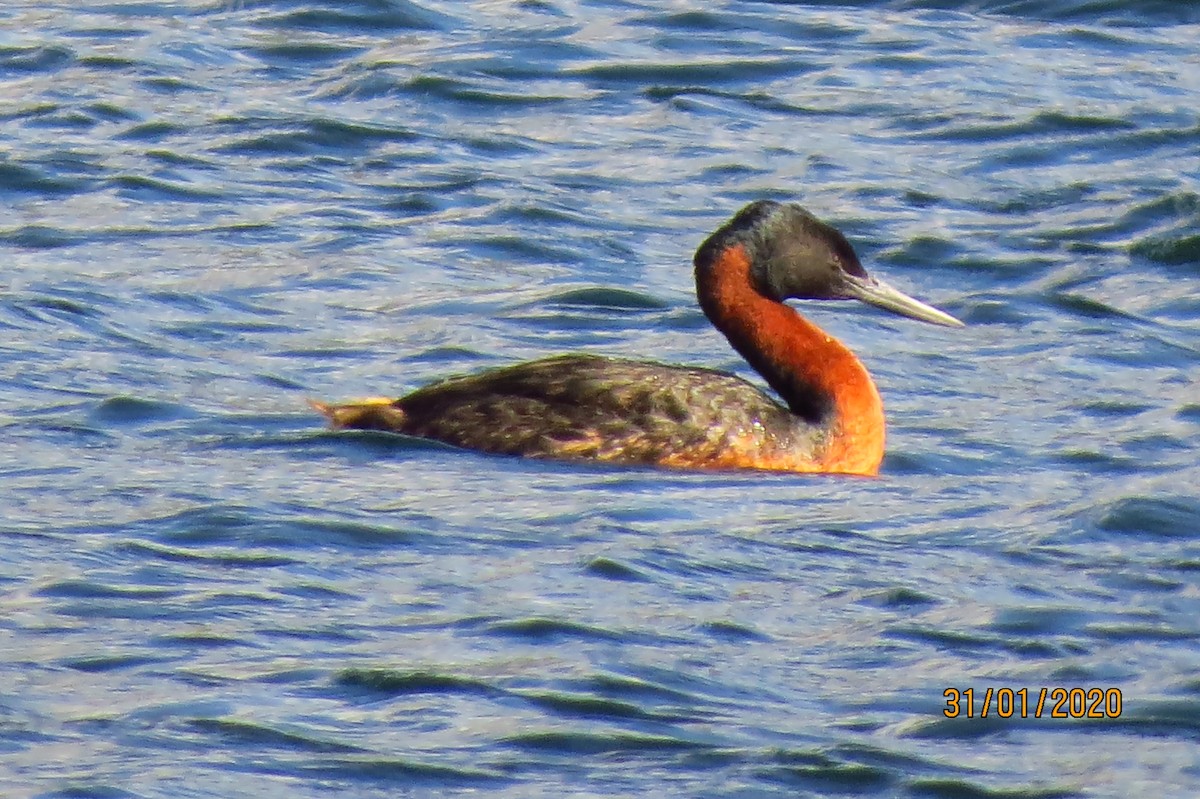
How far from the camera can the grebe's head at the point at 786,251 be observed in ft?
33.0

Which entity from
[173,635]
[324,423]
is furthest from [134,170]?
[173,635]

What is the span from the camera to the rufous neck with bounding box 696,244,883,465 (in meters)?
9.94

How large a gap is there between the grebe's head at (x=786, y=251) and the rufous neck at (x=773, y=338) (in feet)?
0.10

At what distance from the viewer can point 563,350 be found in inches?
444

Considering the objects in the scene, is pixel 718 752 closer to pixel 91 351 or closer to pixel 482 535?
pixel 482 535

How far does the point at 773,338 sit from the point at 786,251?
33 cm

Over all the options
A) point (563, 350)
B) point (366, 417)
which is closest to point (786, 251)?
point (563, 350)

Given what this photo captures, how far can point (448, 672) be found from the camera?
273 inches

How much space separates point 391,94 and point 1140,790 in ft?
32.6

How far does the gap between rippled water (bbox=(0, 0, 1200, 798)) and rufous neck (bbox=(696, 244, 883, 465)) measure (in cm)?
39
